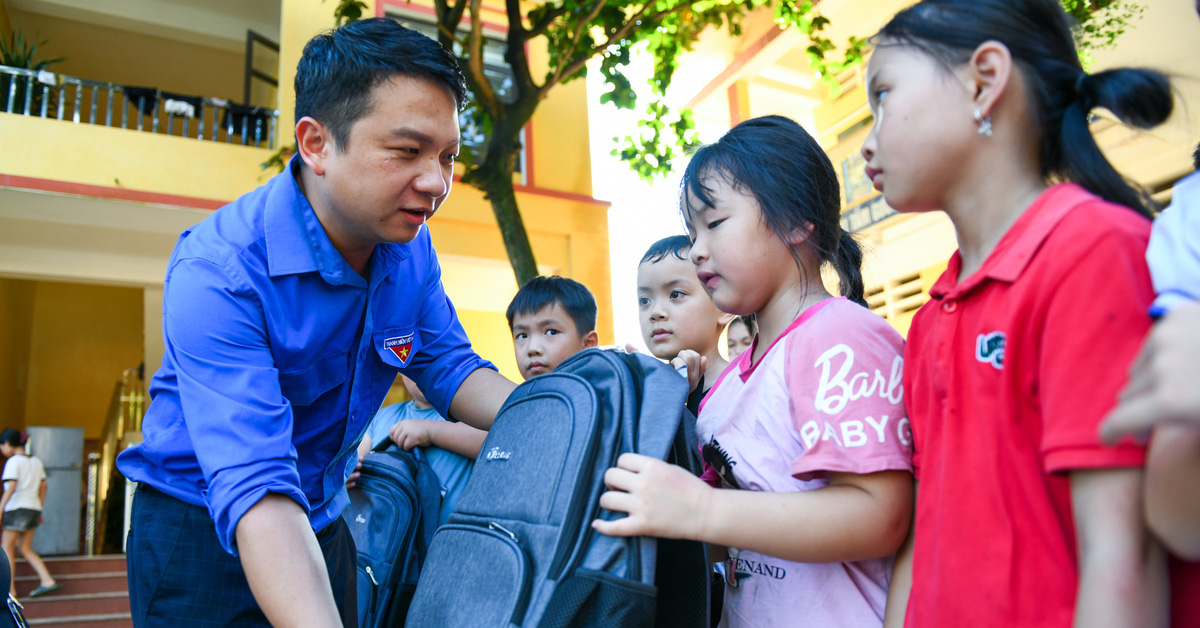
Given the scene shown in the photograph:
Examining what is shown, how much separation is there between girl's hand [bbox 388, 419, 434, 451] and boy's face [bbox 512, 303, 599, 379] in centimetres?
49

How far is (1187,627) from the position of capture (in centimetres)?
82

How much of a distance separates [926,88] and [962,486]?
0.55m

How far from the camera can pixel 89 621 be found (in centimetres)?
627

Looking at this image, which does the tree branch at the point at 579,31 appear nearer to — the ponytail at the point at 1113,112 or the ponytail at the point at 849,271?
the ponytail at the point at 849,271

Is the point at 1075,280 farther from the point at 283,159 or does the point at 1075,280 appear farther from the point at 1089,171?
the point at 283,159

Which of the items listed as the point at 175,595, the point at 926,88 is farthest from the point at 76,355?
the point at 926,88

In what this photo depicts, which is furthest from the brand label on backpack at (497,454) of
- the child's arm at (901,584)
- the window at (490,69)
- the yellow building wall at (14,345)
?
the yellow building wall at (14,345)

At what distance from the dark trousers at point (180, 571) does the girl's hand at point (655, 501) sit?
91 cm

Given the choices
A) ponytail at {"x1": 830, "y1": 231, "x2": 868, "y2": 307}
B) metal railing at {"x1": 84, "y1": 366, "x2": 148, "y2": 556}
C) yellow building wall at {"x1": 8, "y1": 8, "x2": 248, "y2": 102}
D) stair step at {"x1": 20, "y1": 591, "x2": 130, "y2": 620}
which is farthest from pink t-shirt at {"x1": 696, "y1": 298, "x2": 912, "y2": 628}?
yellow building wall at {"x1": 8, "y1": 8, "x2": 248, "y2": 102}

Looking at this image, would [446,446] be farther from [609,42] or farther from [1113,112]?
[609,42]

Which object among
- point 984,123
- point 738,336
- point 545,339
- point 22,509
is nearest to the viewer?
point 984,123

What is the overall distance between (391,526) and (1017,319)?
1887 mm

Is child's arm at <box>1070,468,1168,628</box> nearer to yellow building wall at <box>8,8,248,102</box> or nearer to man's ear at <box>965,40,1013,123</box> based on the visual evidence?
man's ear at <box>965,40,1013,123</box>

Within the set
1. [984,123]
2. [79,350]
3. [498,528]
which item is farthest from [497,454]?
[79,350]
